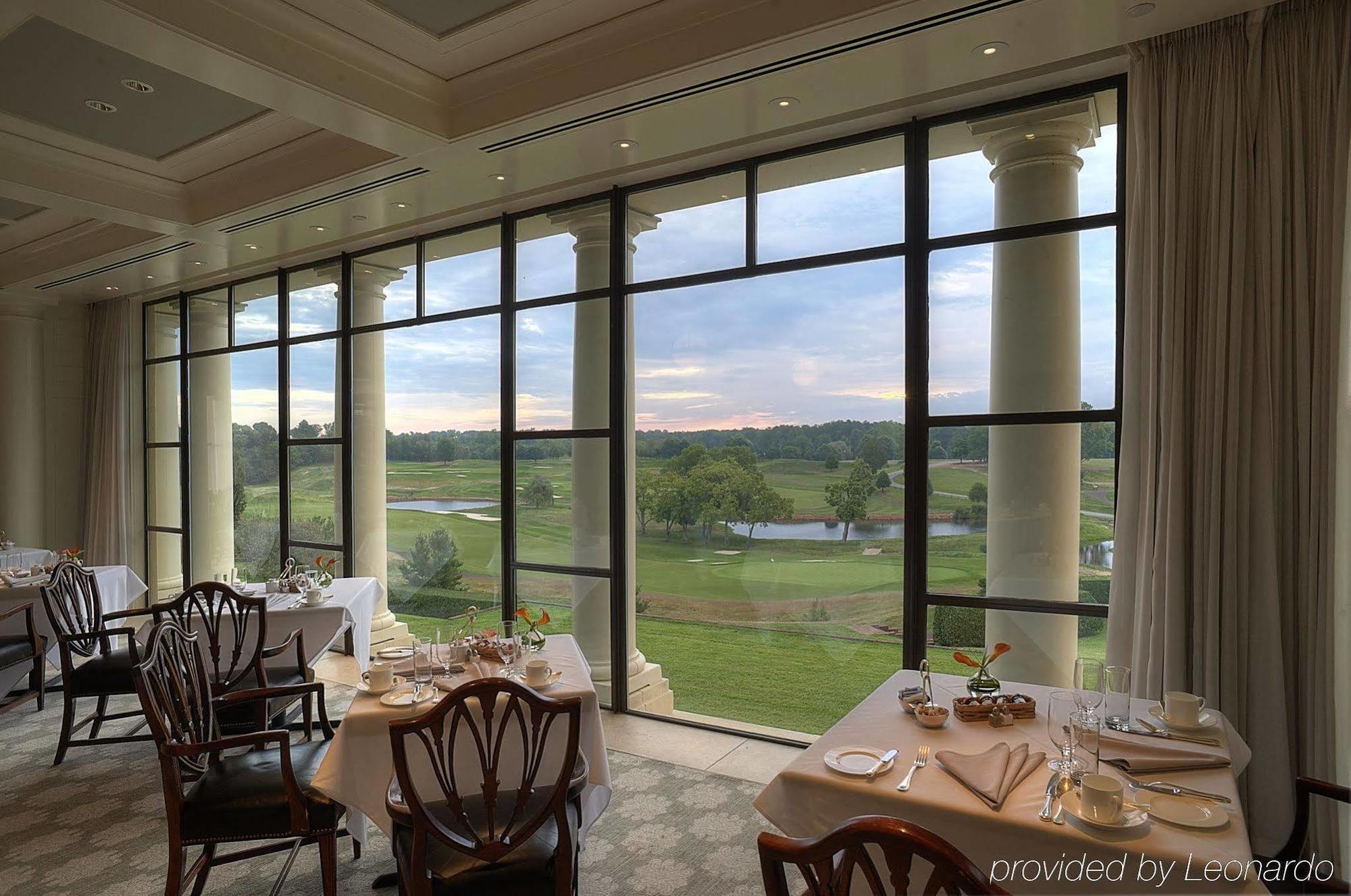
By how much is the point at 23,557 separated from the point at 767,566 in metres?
Answer: 6.67

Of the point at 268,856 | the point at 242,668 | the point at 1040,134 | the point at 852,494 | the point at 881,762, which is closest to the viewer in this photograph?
the point at 881,762

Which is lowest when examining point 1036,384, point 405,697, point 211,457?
point 405,697

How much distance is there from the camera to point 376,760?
105 inches

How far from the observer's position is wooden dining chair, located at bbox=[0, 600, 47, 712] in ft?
15.1

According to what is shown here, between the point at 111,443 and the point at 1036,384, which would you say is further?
the point at 111,443

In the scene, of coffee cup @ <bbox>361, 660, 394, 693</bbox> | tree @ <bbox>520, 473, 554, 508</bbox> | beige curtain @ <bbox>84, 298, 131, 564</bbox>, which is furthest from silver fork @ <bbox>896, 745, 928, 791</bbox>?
beige curtain @ <bbox>84, 298, 131, 564</bbox>

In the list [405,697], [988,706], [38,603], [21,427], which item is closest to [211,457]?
[21,427]

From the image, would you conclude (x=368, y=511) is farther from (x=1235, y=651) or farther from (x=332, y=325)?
(x=1235, y=651)

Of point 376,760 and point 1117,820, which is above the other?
point 1117,820

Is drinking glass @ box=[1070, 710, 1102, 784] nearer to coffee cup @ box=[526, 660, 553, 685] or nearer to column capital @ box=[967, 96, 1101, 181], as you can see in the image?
coffee cup @ box=[526, 660, 553, 685]

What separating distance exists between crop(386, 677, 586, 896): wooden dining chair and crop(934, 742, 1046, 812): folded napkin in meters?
1.00

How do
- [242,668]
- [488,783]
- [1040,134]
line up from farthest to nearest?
1. [242,668]
2. [1040,134]
3. [488,783]

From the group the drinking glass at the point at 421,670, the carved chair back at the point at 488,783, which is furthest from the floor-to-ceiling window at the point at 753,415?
the carved chair back at the point at 488,783

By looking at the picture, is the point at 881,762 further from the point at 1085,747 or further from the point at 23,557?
the point at 23,557
